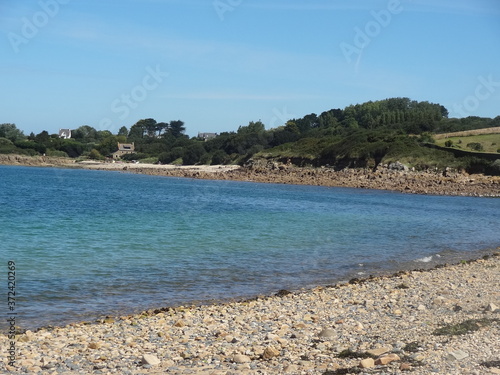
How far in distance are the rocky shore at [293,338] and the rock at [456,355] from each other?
12mm

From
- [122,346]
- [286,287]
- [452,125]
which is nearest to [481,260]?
[286,287]

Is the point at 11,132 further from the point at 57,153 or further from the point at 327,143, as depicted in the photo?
the point at 327,143

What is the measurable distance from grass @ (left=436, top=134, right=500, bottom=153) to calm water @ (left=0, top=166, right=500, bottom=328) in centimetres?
3337

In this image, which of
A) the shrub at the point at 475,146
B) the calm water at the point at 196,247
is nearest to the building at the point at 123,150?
the shrub at the point at 475,146

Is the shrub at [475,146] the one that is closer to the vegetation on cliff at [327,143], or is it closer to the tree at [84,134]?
the vegetation on cliff at [327,143]

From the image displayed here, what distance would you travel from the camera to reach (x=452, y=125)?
99438 mm

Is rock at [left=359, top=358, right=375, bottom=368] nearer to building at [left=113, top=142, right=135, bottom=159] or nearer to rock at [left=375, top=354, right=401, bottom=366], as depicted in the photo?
rock at [left=375, top=354, right=401, bottom=366]

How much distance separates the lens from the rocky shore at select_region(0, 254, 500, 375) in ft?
23.3

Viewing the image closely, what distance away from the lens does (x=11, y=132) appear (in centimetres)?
15075

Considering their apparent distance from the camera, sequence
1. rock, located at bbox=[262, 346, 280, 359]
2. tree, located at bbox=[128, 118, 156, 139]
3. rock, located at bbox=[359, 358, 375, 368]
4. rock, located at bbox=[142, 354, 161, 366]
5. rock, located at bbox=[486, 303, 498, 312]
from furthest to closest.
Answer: tree, located at bbox=[128, 118, 156, 139], rock, located at bbox=[486, 303, 498, 312], rock, located at bbox=[262, 346, 280, 359], rock, located at bbox=[142, 354, 161, 366], rock, located at bbox=[359, 358, 375, 368]

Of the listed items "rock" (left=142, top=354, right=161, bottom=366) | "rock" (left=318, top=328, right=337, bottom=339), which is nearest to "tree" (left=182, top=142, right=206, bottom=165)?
"rock" (left=318, top=328, right=337, bottom=339)

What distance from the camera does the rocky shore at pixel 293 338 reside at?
7.09m

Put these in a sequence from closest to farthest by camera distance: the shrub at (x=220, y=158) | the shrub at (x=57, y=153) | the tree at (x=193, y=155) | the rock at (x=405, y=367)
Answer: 1. the rock at (x=405, y=367)
2. the shrub at (x=220, y=158)
3. the tree at (x=193, y=155)
4. the shrub at (x=57, y=153)

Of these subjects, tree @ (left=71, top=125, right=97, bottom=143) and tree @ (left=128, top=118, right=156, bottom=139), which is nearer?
tree @ (left=71, top=125, right=97, bottom=143)
